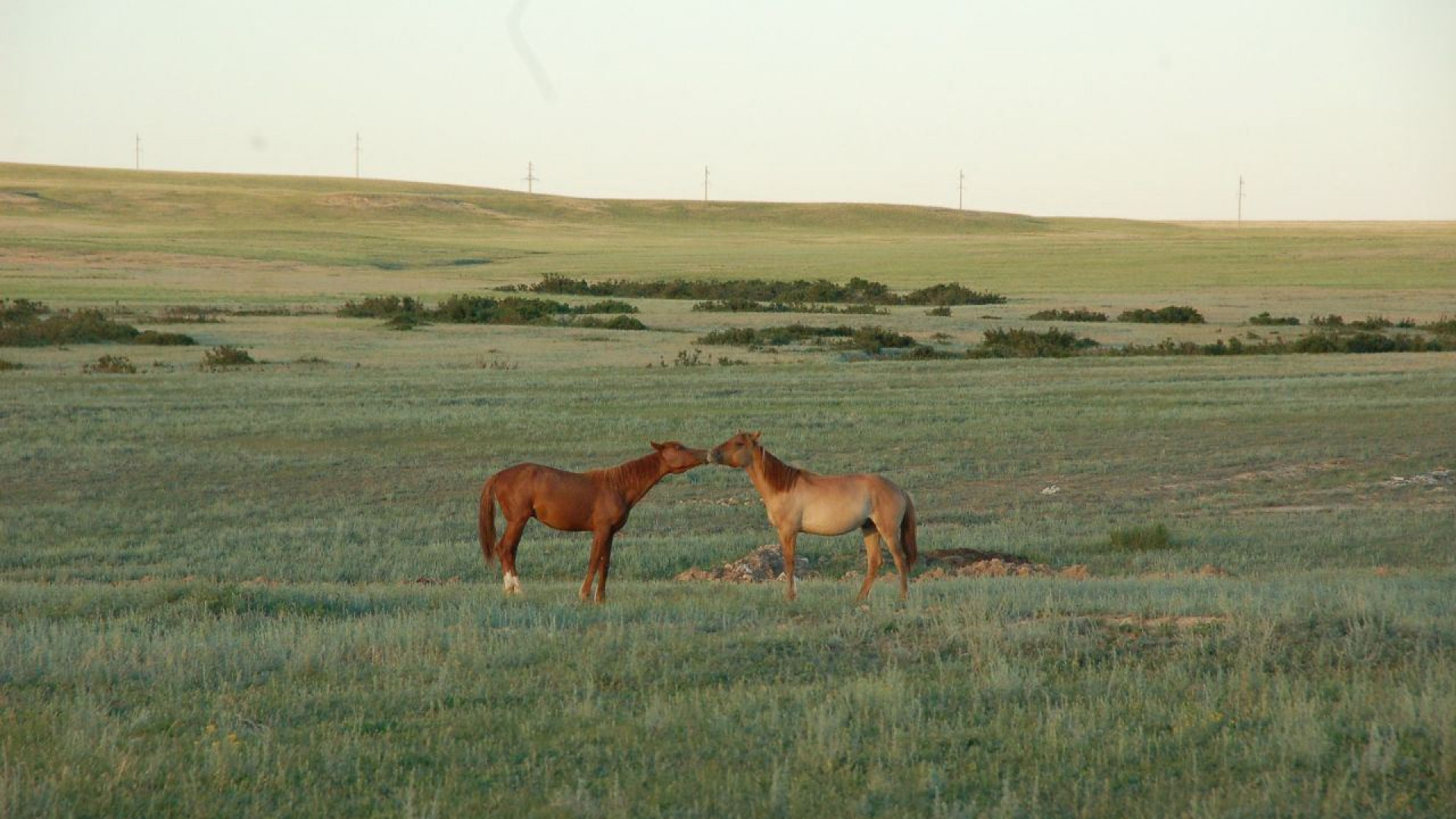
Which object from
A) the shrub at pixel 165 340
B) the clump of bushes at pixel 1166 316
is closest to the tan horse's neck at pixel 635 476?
the shrub at pixel 165 340

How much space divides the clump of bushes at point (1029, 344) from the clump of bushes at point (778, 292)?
20.1 meters

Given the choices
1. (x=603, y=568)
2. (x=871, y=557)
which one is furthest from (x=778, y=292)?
(x=603, y=568)

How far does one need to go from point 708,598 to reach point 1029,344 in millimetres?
35272

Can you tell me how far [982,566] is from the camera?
48.0ft

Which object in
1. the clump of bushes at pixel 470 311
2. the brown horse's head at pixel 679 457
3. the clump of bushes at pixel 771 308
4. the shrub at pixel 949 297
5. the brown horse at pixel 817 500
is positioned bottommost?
the brown horse at pixel 817 500

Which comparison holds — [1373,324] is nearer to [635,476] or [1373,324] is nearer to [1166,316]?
[1166,316]

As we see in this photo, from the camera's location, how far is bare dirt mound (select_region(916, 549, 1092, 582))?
14242 millimetres

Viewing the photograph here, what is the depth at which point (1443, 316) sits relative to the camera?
57312 millimetres

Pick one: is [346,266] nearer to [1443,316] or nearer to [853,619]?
[1443,316]

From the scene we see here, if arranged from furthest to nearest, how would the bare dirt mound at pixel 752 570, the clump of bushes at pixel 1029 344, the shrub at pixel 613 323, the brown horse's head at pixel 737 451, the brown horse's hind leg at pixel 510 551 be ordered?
the shrub at pixel 613 323 → the clump of bushes at pixel 1029 344 → the bare dirt mound at pixel 752 570 → the brown horse's hind leg at pixel 510 551 → the brown horse's head at pixel 737 451

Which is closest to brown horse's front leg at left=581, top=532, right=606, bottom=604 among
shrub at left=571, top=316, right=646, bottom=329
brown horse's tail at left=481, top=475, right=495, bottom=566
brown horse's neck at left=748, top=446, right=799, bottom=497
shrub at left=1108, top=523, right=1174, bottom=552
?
brown horse's tail at left=481, top=475, right=495, bottom=566

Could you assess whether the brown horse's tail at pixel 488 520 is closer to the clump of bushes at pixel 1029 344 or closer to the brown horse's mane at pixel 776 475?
the brown horse's mane at pixel 776 475

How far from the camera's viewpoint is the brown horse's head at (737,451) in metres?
10.8

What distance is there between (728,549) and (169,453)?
11195mm
